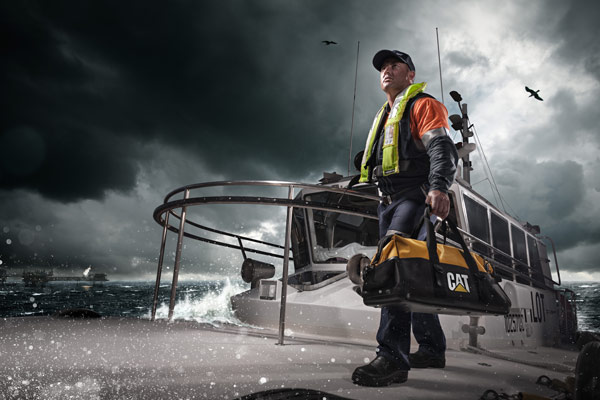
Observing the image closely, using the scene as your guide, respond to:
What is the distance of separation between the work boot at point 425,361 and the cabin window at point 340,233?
2.66m

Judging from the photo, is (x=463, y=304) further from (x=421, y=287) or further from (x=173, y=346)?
(x=173, y=346)

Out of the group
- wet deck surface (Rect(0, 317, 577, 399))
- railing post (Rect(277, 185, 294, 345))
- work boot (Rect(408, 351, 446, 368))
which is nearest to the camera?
wet deck surface (Rect(0, 317, 577, 399))

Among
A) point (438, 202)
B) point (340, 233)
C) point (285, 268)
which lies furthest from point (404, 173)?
point (340, 233)

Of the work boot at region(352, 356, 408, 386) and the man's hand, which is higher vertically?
the man's hand

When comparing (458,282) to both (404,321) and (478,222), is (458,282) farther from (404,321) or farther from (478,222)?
(478,222)

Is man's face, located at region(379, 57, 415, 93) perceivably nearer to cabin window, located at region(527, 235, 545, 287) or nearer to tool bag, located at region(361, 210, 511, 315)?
tool bag, located at region(361, 210, 511, 315)

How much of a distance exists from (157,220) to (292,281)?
2308mm

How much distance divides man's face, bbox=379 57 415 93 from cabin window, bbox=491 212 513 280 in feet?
14.3

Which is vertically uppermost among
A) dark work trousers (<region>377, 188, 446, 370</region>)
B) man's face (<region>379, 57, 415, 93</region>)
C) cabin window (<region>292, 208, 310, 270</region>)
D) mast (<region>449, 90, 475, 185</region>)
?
mast (<region>449, 90, 475, 185</region>)

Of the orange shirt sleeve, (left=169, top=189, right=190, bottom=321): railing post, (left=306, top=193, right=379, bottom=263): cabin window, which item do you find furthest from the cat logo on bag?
(left=306, top=193, right=379, bottom=263): cabin window

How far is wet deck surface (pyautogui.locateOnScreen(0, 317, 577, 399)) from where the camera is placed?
1.37 metres

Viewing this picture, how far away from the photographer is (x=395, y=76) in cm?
245

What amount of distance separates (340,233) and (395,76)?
3227mm

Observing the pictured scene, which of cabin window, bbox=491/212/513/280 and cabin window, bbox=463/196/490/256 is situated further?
cabin window, bbox=491/212/513/280
